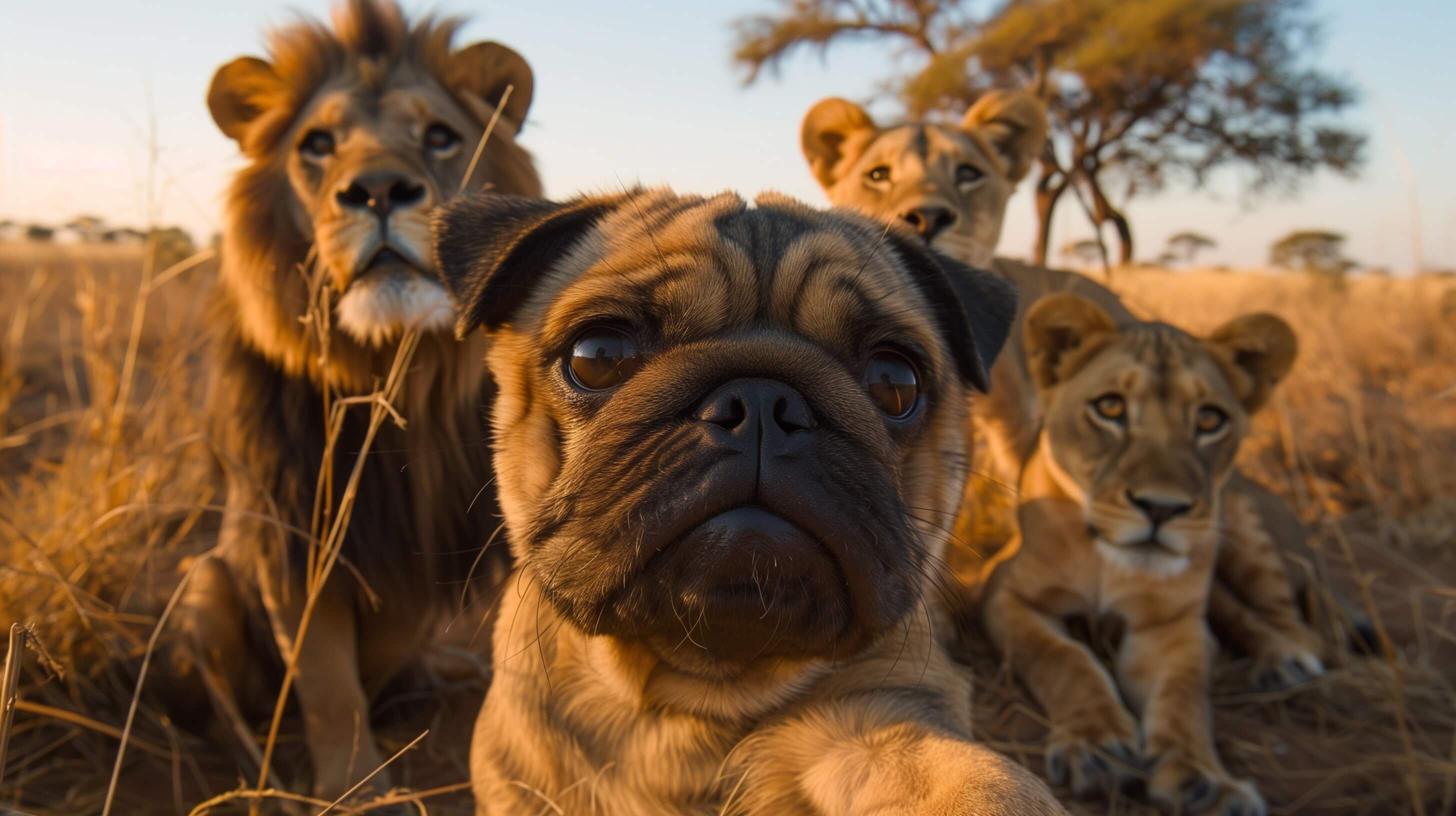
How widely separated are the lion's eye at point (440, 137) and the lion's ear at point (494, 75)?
264 millimetres

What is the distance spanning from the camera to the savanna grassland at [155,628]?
3373 millimetres

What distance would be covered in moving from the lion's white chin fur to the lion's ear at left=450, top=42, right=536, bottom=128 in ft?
3.22

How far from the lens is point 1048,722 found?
11.2 ft

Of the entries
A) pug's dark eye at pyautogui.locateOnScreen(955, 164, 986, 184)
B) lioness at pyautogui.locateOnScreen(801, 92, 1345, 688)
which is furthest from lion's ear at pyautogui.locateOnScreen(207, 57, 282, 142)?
pug's dark eye at pyautogui.locateOnScreen(955, 164, 986, 184)

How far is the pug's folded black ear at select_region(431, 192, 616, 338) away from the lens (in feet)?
7.77

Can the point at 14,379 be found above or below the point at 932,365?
below

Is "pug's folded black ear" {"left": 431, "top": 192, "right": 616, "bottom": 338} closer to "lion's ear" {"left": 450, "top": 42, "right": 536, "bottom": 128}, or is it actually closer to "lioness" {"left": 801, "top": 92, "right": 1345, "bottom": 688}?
"lion's ear" {"left": 450, "top": 42, "right": 536, "bottom": 128}

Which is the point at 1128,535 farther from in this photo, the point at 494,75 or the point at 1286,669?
the point at 494,75

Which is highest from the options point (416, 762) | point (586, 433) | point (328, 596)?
point (586, 433)

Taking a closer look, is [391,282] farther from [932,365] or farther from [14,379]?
[14,379]

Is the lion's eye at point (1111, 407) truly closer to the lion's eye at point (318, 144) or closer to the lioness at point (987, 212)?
the lioness at point (987, 212)

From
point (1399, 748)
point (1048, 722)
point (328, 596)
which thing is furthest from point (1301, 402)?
point (328, 596)

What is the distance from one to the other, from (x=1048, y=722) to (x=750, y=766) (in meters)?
1.58

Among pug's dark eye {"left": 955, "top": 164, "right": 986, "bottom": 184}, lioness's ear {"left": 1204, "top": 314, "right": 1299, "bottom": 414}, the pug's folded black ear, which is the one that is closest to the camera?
the pug's folded black ear
